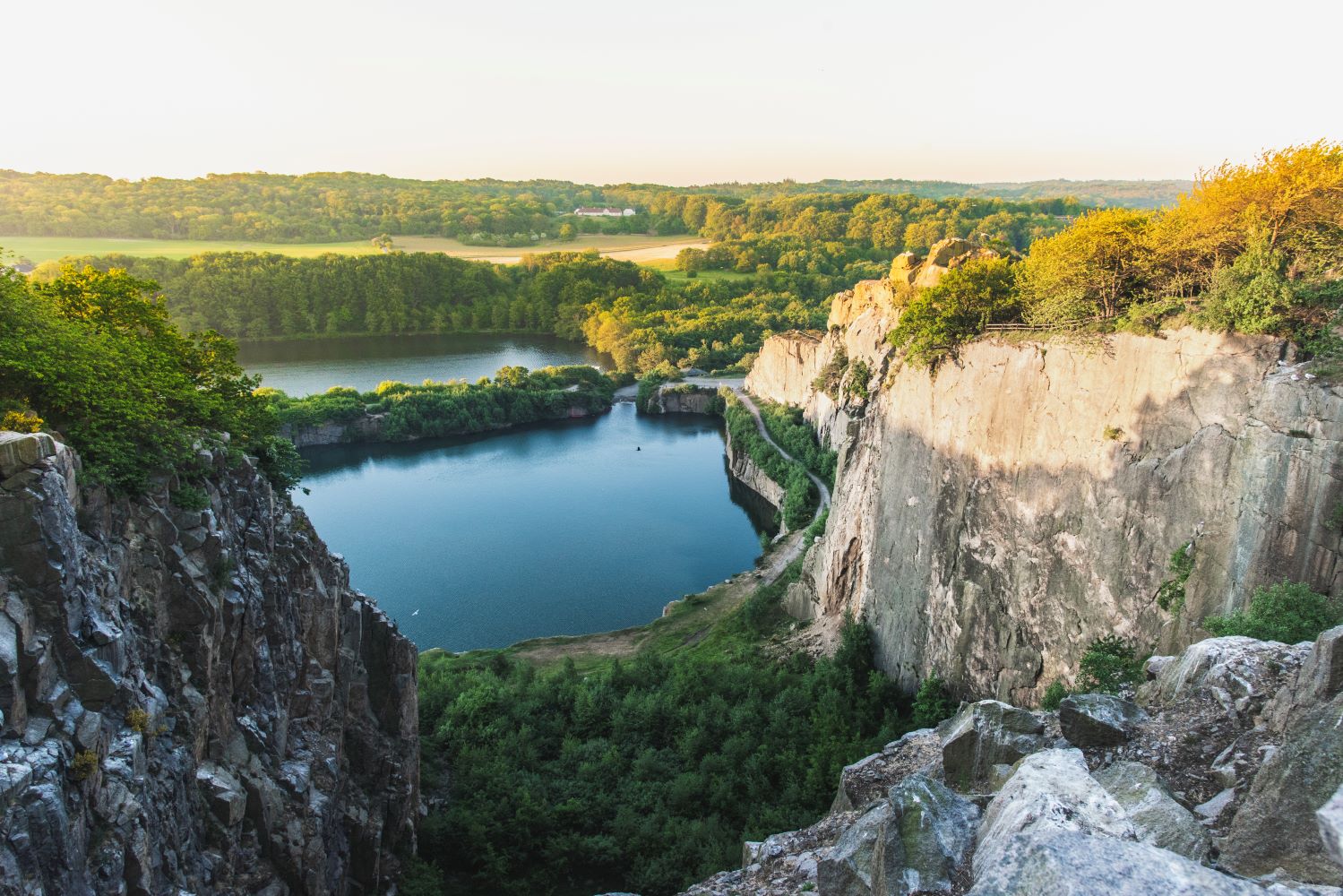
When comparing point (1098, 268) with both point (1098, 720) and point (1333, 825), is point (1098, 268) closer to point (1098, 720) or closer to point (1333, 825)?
point (1098, 720)

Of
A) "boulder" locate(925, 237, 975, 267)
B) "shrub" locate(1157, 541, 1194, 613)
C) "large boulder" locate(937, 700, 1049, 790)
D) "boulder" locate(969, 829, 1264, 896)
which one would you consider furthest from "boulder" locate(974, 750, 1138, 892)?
"boulder" locate(925, 237, 975, 267)

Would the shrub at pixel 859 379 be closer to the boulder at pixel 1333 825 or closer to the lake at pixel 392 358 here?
the boulder at pixel 1333 825

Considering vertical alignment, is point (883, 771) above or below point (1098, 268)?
below

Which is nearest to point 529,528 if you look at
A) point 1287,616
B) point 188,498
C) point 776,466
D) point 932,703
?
point 776,466

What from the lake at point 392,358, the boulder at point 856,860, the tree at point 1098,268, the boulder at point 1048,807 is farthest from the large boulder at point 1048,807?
the lake at point 392,358

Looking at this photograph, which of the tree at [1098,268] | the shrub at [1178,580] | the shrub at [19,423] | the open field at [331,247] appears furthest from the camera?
the open field at [331,247]

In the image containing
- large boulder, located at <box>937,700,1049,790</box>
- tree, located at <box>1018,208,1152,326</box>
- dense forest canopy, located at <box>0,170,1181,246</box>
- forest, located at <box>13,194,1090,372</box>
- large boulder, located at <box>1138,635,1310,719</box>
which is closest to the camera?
large boulder, located at <box>1138,635,1310,719</box>

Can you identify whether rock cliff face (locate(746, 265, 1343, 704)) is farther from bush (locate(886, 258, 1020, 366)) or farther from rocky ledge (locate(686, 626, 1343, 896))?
rocky ledge (locate(686, 626, 1343, 896))
